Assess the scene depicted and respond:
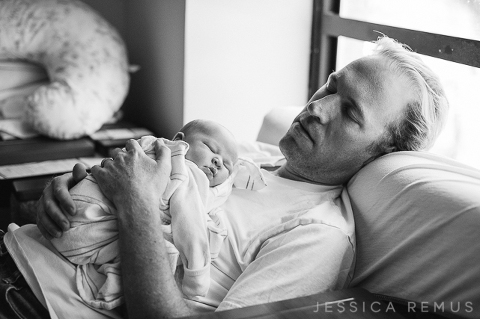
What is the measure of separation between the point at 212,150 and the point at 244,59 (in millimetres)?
1545

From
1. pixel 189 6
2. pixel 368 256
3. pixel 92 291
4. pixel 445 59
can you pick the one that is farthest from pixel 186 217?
pixel 189 6

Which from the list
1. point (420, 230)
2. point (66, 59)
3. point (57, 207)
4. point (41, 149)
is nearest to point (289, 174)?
point (420, 230)

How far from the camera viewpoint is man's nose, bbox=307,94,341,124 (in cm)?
162

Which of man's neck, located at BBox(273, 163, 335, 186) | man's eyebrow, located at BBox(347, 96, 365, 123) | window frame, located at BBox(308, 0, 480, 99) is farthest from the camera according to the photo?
window frame, located at BBox(308, 0, 480, 99)

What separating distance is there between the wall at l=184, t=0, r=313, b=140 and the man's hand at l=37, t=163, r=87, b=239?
148 cm

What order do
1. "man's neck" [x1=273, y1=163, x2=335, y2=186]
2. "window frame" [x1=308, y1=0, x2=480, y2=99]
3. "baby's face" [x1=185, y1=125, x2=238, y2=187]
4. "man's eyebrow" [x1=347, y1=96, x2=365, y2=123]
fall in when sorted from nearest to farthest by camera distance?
"baby's face" [x1=185, y1=125, x2=238, y2=187] < "man's eyebrow" [x1=347, y1=96, x2=365, y2=123] < "man's neck" [x1=273, y1=163, x2=335, y2=186] < "window frame" [x1=308, y1=0, x2=480, y2=99]

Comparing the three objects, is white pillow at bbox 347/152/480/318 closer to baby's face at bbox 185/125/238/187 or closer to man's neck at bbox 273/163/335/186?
man's neck at bbox 273/163/335/186

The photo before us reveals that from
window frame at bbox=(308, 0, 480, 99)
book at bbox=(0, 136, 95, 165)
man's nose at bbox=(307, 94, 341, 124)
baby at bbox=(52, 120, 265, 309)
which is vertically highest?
window frame at bbox=(308, 0, 480, 99)

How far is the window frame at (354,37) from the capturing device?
1979mm

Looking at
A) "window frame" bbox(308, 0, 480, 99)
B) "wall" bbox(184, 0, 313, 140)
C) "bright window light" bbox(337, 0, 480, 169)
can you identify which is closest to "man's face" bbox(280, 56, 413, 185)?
"window frame" bbox(308, 0, 480, 99)

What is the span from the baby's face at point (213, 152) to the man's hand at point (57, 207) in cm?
30

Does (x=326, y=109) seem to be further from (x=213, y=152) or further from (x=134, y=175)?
(x=134, y=175)

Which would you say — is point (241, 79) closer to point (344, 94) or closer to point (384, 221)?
point (344, 94)

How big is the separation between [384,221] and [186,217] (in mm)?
501
